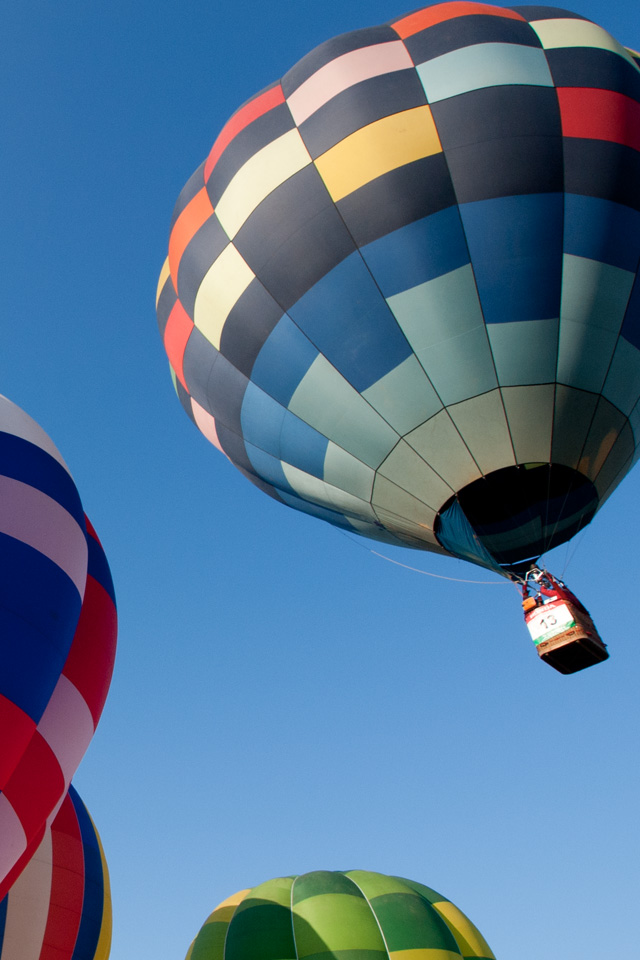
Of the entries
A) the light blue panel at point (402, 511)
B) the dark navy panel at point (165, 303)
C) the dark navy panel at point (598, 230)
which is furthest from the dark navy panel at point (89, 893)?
the dark navy panel at point (598, 230)

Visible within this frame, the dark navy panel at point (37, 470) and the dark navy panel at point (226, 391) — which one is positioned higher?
the dark navy panel at point (226, 391)

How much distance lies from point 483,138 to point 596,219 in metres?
1.14

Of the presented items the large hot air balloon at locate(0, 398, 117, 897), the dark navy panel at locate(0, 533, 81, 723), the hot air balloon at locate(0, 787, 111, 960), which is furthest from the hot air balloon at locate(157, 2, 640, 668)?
the hot air balloon at locate(0, 787, 111, 960)

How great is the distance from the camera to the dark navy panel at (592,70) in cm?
805

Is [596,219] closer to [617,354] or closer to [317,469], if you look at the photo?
[617,354]

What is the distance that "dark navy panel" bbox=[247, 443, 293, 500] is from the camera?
9.34 meters

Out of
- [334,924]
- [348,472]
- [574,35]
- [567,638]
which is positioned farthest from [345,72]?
[334,924]

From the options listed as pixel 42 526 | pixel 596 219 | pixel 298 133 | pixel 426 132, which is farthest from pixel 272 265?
pixel 42 526

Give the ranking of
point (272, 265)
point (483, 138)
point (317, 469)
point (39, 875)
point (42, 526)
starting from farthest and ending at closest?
1. point (317, 469)
2. point (272, 265)
3. point (483, 138)
4. point (39, 875)
5. point (42, 526)

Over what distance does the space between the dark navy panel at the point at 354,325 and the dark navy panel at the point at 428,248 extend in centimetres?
30

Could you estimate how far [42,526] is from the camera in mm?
5238

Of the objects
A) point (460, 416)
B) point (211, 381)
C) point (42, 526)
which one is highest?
point (211, 381)

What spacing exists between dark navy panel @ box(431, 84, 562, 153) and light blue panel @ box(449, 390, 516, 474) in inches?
83.0

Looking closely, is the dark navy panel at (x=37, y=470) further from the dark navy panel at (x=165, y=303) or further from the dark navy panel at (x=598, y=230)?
the dark navy panel at (x=598, y=230)
